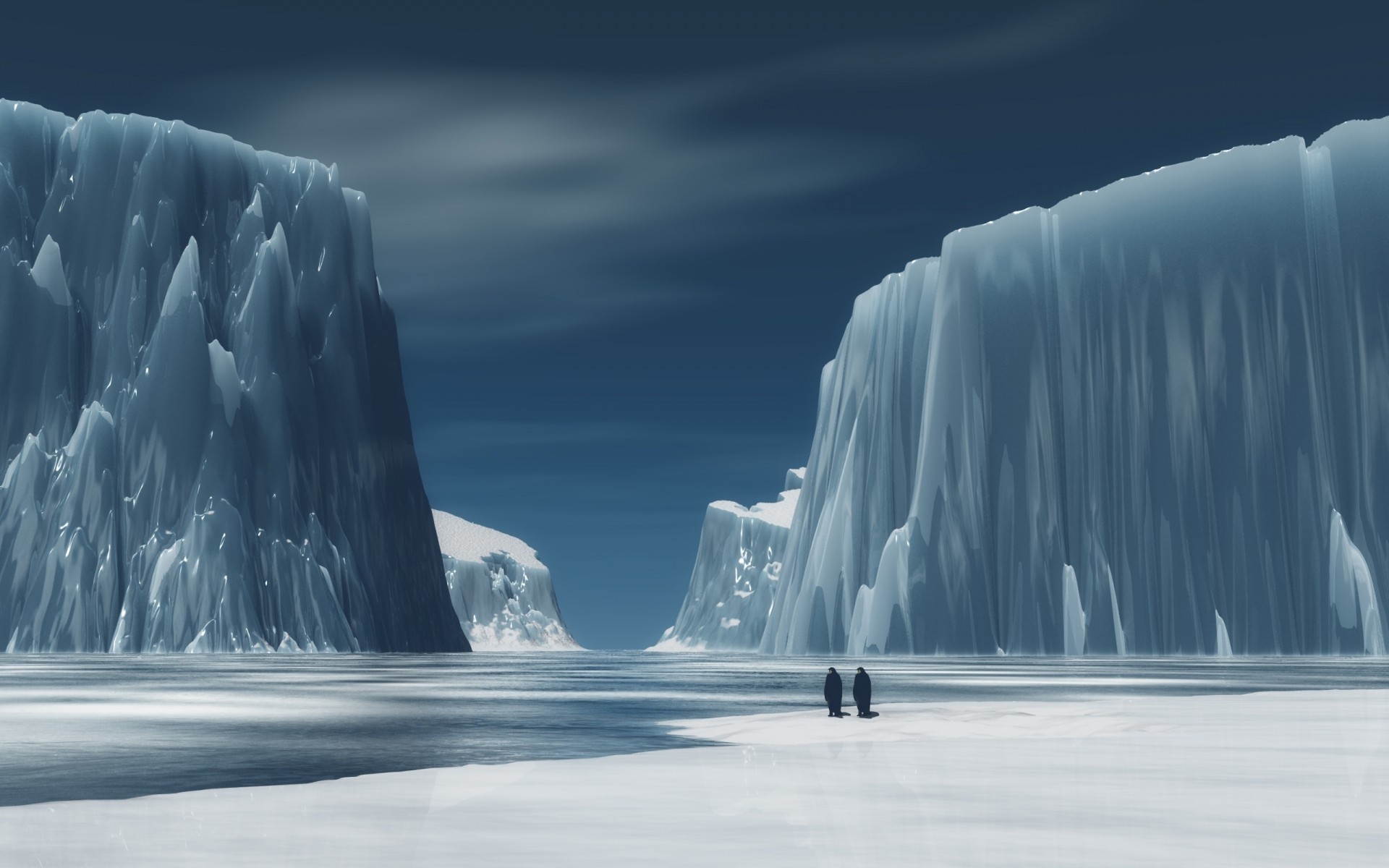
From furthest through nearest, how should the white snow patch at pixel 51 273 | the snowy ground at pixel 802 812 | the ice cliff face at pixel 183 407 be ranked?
the white snow patch at pixel 51 273, the ice cliff face at pixel 183 407, the snowy ground at pixel 802 812

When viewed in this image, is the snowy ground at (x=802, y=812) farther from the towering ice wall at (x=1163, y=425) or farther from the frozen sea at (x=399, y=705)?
the towering ice wall at (x=1163, y=425)

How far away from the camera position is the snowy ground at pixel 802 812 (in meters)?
9.48

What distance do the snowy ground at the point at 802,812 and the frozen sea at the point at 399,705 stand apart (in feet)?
6.21

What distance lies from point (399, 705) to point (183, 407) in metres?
76.8

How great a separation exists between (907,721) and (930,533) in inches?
2392

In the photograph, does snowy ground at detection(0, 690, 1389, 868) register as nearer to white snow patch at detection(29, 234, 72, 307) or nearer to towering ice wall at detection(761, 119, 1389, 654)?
towering ice wall at detection(761, 119, 1389, 654)

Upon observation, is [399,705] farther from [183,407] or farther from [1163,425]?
[183,407]

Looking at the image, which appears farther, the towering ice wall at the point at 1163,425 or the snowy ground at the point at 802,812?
the towering ice wall at the point at 1163,425

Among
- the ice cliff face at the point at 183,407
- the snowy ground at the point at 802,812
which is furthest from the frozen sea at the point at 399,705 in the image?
the ice cliff face at the point at 183,407

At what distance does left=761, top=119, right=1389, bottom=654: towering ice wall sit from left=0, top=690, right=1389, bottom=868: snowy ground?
58671 mm

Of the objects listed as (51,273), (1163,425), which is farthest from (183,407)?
(1163,425)

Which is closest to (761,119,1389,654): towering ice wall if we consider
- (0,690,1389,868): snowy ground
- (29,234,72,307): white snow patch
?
(0,690,1389,868): snowy ground

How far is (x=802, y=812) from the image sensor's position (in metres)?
11.8

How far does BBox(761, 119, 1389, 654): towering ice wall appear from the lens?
244ft
